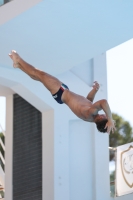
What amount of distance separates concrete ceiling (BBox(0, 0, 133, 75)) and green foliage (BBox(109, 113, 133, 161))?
2070 centimetres

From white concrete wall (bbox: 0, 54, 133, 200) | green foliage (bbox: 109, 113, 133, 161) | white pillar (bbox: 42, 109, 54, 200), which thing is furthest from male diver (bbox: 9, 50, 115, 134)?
green foliage (bbox: 109, 113, 133, 161)

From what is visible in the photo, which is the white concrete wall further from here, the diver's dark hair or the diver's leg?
the diver's dark hair

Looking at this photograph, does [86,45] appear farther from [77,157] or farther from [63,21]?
[77,157]

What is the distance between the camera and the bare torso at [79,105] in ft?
22.2

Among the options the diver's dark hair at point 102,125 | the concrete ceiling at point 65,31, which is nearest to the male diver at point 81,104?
the diver's dark hair at point 102,125

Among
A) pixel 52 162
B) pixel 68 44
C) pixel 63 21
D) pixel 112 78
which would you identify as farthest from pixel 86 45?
pixel 112 78

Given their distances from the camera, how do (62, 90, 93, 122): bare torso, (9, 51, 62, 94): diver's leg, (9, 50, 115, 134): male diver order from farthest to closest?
1. (9, 51, 62, 94): diver's leg
2. (62, 90, 93, 122): bare torso
3. (9, 50, 115, 134): male diver

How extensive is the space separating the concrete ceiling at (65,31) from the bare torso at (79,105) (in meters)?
1.49

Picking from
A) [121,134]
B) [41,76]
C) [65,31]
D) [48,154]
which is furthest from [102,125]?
[121,134]

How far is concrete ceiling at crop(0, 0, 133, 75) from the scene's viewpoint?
314 inches

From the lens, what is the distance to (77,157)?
10.4 metres

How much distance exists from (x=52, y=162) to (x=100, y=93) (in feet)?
5.73

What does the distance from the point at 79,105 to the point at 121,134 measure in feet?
79.7

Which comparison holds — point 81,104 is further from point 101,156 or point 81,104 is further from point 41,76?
point 101,156
